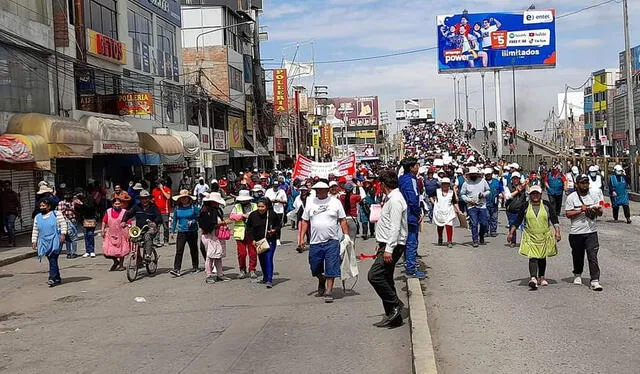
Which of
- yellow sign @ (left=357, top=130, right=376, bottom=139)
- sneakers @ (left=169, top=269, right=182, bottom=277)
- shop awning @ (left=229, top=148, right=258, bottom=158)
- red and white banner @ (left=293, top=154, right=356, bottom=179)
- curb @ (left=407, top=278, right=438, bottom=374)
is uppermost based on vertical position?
yellow sign @ (left=357, top=130, right=376, bottom=139)

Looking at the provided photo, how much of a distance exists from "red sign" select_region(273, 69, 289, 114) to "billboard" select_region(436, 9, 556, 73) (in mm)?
16543

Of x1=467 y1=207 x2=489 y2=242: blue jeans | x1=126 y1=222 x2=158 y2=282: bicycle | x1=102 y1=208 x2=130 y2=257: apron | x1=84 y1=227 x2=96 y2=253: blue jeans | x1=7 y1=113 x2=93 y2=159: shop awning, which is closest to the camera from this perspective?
x1=126 y1=222 x2=158 y2=282: bicycle

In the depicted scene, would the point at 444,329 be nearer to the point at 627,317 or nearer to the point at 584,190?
the point at 627,317

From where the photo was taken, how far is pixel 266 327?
8.77 meters

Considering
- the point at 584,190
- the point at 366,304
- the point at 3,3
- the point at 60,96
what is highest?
the point at 3,3

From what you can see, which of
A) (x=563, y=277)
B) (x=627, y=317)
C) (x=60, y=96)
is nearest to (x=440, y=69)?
(x=60, y=96)

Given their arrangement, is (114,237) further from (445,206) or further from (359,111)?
(359,111)

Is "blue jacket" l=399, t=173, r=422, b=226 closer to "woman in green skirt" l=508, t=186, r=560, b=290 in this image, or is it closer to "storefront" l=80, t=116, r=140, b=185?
"woman in green skirt" l=508, t=186, r=560, b=290

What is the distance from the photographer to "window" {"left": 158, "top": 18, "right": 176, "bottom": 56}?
1480 inches

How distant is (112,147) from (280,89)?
111 feet

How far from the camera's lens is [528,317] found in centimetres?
852

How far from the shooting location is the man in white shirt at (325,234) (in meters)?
10.1

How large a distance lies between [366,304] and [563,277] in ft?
11.1

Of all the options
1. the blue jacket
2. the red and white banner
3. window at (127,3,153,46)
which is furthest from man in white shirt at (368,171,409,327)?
window at (127,3,153,46)
